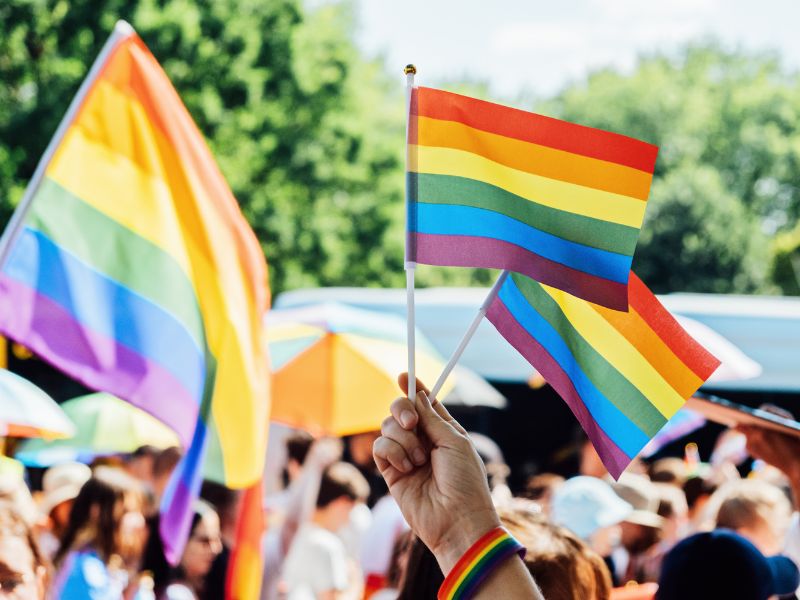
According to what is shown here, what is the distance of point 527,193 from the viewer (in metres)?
2.42

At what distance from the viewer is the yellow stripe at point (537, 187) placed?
235 cm

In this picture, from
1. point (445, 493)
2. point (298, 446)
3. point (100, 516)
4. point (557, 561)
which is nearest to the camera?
point (445, 493)

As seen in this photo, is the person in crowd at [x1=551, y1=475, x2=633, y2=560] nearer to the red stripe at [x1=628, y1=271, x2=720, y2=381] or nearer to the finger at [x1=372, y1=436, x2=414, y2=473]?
the red stripe at [x1=628, y1=271, x2=720, y2=381]

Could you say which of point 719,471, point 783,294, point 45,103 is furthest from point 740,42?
point 719,471

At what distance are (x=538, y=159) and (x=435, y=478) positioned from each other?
859 mm

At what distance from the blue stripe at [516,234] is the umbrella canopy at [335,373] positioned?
4152 mm

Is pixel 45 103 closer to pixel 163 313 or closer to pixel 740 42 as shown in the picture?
pixel 163 313

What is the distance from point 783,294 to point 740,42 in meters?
24.9

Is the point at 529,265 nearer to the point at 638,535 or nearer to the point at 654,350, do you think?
the point at 654,350

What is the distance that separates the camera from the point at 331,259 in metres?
22.9

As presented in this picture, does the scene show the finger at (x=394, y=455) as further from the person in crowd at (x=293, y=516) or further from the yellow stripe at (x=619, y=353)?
the person in crowd at (x=293, y=516)

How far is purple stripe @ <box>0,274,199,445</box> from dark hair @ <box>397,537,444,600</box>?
1.32 metres

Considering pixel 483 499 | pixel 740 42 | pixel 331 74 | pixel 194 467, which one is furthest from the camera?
pixel 740 42

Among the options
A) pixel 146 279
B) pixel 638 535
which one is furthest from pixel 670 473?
pixel 146 279
